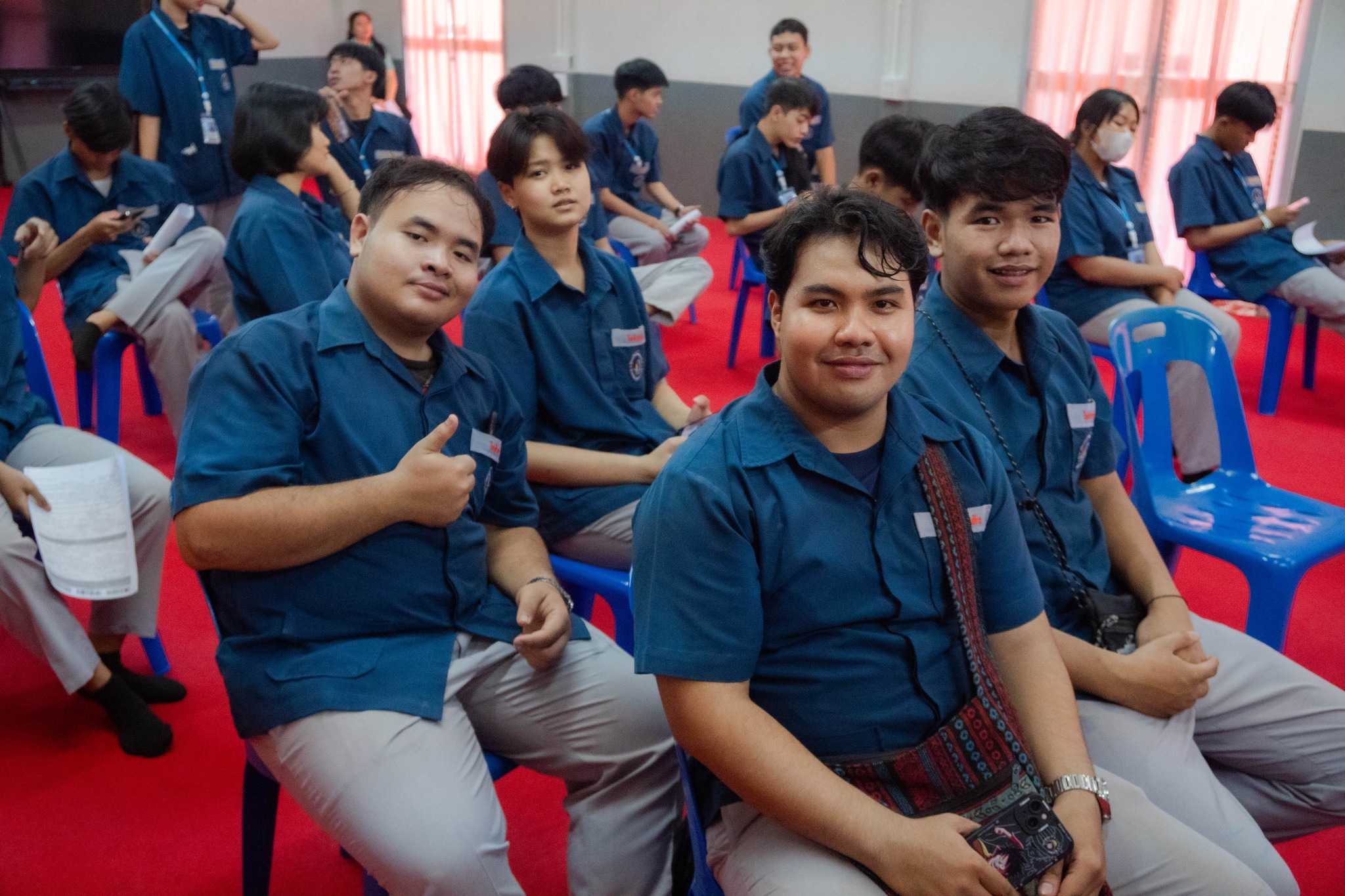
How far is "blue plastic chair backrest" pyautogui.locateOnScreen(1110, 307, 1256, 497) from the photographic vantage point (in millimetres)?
2328

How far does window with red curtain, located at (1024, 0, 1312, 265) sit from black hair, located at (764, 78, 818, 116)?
2.19 metres

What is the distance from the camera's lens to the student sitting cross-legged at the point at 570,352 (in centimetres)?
207

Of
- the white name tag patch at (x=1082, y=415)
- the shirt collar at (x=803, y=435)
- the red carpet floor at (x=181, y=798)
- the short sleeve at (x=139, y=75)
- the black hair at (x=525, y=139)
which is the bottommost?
the red carpet floor at (x=181, y=798)

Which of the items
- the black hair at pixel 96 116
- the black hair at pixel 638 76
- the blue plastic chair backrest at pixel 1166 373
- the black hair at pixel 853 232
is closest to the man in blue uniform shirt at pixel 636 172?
the black hair at pixel 638 76

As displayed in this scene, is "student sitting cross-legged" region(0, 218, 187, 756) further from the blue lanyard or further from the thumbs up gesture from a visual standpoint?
the blue lanyard

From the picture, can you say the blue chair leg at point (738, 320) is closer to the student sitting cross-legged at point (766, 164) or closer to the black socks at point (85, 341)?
the student sitting cross-legged at point (766, 164)

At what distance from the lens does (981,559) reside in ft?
4.37

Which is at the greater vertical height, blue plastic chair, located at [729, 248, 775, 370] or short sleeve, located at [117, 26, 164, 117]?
short sleeve, located at [117, 26, 164, 117]

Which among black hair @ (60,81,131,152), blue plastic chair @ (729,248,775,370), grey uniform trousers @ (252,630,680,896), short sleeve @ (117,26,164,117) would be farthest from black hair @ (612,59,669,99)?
grey uniform trousers @ (252,630,680,896)

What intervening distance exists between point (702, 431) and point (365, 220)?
73 cm

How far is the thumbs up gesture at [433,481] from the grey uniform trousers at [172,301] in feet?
7.04

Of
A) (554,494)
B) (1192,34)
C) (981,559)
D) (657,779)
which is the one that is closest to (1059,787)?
(981,559)

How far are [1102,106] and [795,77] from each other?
2.05 metres

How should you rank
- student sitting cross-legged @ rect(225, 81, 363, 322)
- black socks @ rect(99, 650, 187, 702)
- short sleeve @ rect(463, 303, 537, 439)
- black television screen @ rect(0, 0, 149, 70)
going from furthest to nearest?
black television screen @ rect(0, 0, 149, 70)
student sitting cross-legged @ rect(225, 81, 363, 322)
black socks @ rect(99, 650, 187, 702)
short sleeve @ rect(463, 303, 537, 439)
